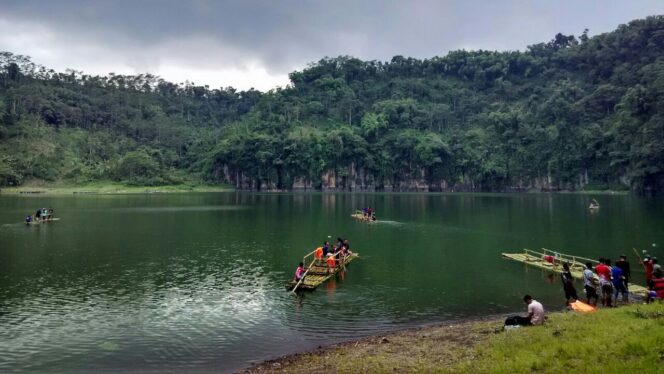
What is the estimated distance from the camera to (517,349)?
591 inches

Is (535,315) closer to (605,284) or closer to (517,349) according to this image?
(517,349)

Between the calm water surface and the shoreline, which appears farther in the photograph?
the calm water surface

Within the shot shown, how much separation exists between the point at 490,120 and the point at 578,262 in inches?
6700

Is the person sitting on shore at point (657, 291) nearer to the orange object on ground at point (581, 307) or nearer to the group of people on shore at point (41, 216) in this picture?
the orange object on ground at point (581, 307)

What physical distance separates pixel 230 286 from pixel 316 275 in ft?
20.1

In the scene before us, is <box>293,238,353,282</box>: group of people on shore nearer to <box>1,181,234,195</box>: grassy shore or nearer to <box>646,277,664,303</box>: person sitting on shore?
<box>646,277,664,303</box>: person sitting on shore

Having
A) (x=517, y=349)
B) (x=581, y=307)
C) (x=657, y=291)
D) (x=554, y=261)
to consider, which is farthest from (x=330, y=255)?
(x=517, y=349)

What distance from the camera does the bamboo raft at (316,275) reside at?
30.0 meters

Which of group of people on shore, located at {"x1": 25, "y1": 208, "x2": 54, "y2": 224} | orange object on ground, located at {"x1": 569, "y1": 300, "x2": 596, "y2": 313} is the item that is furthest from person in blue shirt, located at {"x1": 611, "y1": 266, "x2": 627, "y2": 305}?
group of people on shore, located at {"x1": 25, "y1": 208, "x2": 54, "y2": 224}

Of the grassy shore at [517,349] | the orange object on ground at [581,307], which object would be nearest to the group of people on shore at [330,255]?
the grassy shore at [517,349]

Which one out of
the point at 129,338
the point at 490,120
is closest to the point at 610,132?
the point at 490,120

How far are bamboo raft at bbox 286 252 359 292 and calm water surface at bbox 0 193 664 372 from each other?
29.8 inches

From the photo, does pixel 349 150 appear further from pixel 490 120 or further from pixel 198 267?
pixel 198 267

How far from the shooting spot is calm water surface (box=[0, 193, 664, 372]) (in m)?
20.4
